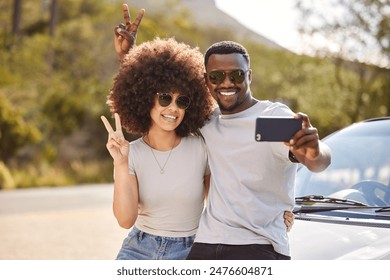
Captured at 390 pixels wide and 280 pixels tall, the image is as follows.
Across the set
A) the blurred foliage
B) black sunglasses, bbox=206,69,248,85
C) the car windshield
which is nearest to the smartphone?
black sunglasses, bbox=206,69,248,85

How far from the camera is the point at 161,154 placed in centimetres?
325

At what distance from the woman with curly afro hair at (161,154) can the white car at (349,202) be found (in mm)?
566

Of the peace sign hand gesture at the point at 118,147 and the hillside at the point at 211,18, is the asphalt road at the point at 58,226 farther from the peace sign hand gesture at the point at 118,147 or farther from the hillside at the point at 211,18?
the hillside at the point at 211,18

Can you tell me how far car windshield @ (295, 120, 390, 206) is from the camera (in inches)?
167

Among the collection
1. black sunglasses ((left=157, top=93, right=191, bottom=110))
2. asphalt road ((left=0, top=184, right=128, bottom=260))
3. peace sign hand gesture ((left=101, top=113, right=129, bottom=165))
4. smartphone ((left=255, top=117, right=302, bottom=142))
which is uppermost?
black sunglasses ((left=157, top=93, right=191, bottom=110))

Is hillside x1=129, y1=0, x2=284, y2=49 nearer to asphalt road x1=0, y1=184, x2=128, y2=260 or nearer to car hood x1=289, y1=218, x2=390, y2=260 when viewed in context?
asphalt road x1=0, y1=184, x2=128, y2=260

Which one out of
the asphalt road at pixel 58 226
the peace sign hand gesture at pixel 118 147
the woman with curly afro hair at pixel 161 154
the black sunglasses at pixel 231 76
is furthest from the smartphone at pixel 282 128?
the asphalt road at pixel 58 226

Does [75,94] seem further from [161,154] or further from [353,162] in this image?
[161,154]

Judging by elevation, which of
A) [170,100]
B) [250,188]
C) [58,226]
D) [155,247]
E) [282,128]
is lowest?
[58,226]

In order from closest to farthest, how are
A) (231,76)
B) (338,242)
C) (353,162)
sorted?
1. (231,76)
2. (338,242)
3. (353,162)

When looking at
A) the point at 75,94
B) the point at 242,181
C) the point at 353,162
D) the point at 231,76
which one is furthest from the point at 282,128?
the point at 75,94

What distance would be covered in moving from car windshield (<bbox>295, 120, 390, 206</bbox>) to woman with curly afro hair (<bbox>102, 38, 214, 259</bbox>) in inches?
43.3

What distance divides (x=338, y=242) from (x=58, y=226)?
28.5 ft

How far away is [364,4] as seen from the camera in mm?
20844
